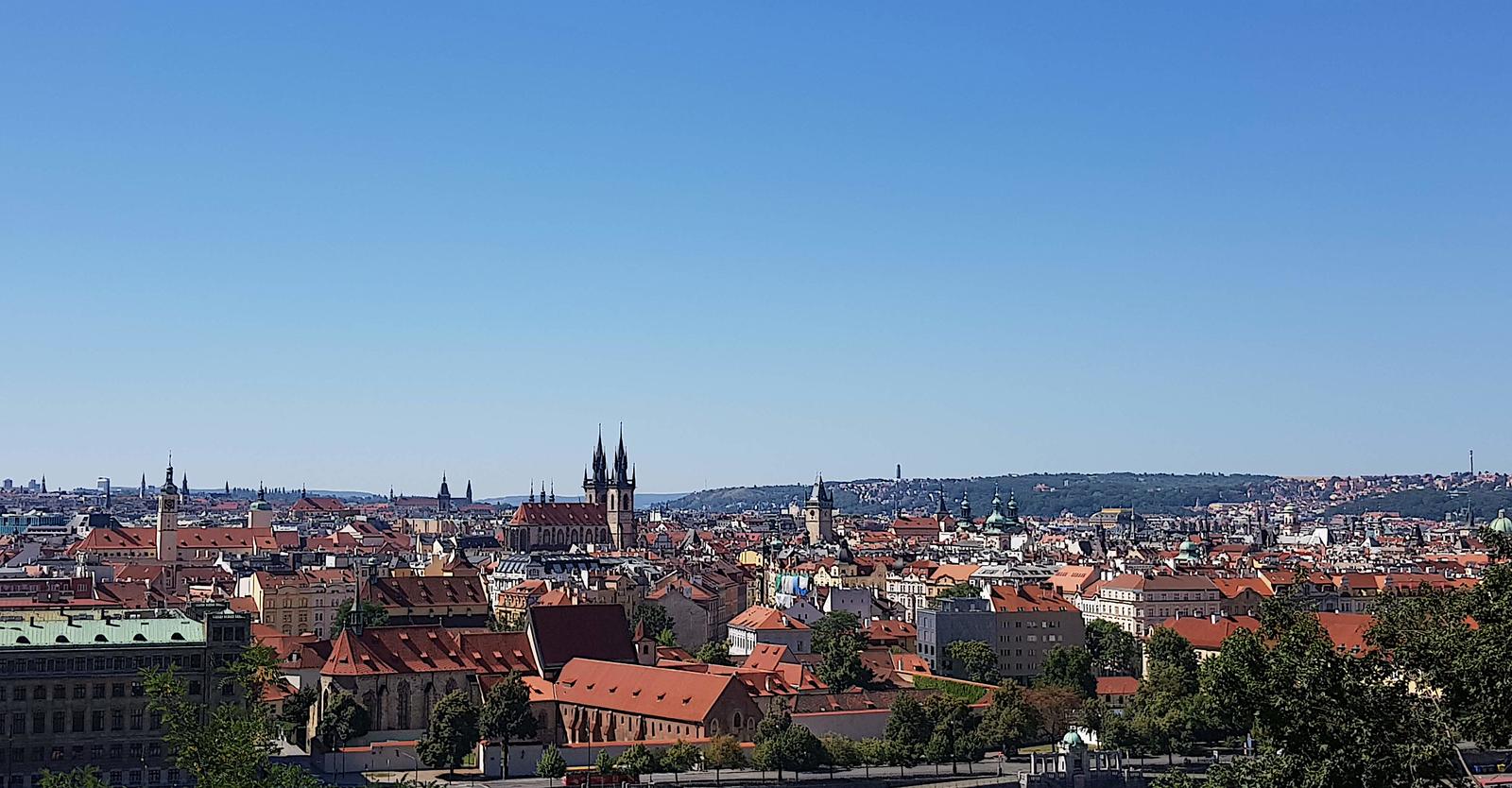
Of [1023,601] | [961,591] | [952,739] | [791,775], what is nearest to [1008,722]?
[952,739]

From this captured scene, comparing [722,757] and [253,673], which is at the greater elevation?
[253,673]

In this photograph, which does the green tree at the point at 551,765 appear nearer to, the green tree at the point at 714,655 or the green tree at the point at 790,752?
the green tree at the point at 790,752

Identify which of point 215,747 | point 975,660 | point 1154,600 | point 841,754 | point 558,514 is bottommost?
point 841,754

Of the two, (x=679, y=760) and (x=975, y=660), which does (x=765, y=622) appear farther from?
(x=679, y=760)

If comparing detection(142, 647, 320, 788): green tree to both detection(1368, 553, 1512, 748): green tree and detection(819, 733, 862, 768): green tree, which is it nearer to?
detection(1368, 553, 1512, 748): green tree

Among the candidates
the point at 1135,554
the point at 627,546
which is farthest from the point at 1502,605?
the point at 627,546

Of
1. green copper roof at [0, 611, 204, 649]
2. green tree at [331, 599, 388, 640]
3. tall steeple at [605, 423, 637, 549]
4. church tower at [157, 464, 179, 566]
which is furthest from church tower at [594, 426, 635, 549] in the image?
green copper roof at [0, 611, 204, 649]

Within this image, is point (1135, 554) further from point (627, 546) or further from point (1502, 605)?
point (1502, 605)
